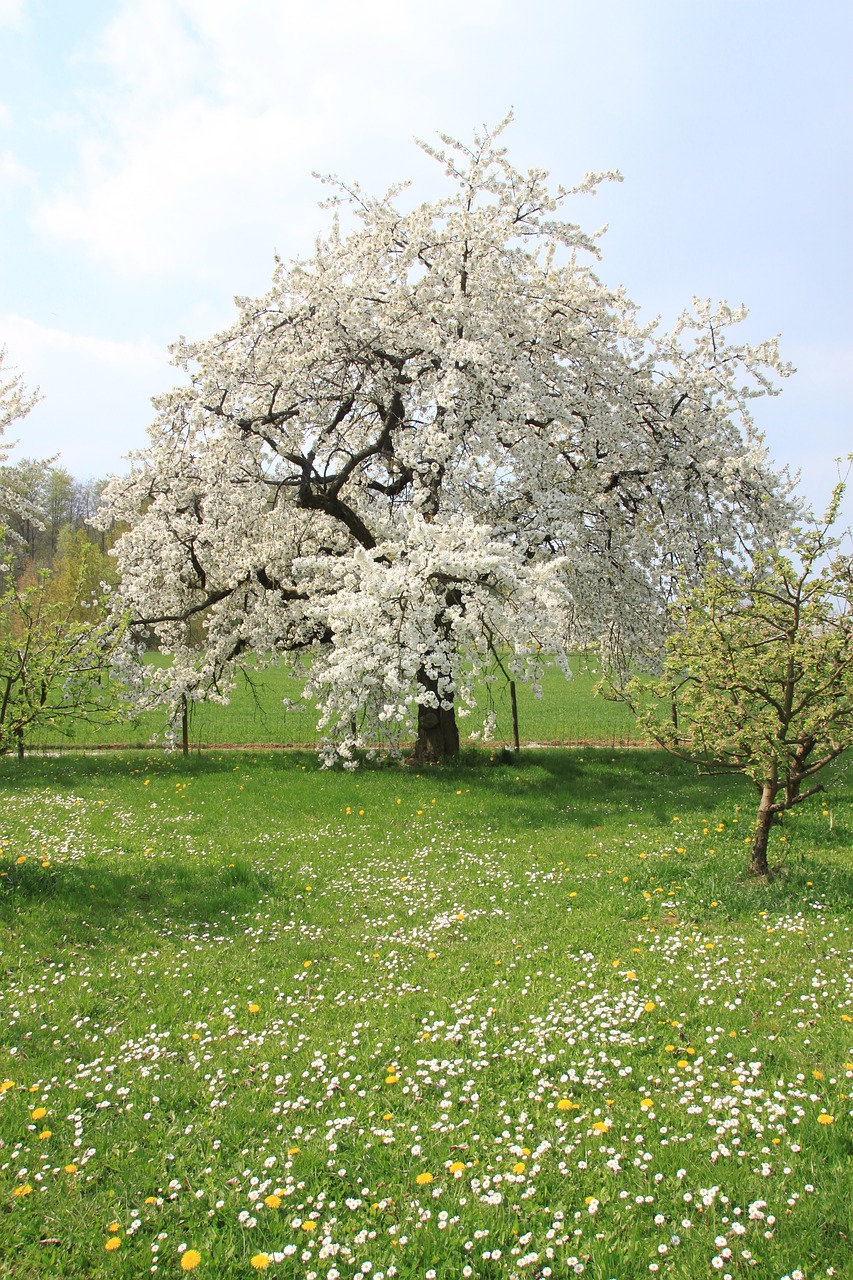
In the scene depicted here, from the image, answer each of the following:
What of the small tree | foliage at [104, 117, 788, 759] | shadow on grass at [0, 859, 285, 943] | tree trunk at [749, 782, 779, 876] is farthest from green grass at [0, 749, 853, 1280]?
foliage at [104, 117, 788, 759]

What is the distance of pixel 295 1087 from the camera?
5105 mm

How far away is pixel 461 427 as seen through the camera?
13875mm

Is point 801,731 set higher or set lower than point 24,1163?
higher

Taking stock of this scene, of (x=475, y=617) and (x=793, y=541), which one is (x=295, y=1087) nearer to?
(x=793, y=541)

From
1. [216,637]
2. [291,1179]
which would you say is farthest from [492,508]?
[291,1179]

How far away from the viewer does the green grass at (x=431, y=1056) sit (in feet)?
12.1

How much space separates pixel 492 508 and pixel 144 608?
317 inches

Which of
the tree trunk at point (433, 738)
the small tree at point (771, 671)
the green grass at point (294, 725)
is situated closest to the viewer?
the small tree at point (771, 671)

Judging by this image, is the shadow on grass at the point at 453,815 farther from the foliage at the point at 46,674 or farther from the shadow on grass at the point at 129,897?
the foliage at the point at 46,674

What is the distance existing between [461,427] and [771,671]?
302 inches

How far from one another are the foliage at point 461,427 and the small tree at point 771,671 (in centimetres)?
484

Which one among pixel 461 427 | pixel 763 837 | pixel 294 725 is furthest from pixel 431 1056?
pixel 294 725

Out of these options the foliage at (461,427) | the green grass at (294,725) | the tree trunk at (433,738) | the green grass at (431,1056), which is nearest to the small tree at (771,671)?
the green grass at (431,1056)

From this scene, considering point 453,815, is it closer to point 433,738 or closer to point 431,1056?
point 433,738
